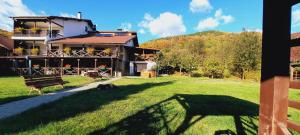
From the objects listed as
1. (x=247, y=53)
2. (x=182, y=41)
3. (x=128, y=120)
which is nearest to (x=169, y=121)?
(x=128, y=120)

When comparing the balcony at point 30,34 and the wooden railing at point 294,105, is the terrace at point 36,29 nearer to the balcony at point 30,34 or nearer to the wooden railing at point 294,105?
the balcony at point 30,34

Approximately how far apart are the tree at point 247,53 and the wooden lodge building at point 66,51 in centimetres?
1231

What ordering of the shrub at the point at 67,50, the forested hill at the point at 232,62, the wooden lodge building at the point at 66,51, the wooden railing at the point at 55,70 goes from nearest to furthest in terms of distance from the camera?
the wooden railing at the point at 55,70, the wooden lodge building at the point at 66,51, the shrub at the point at 67,50, the forested hill at the point at 232,62

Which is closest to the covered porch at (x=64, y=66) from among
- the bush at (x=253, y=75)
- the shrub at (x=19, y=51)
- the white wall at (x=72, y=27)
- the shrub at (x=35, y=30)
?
the shrub at (x=19, y=51)

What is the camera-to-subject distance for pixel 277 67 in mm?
1775

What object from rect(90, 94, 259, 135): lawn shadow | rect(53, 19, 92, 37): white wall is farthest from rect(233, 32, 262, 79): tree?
rect(90, 94, 259, 135): lawn shadow

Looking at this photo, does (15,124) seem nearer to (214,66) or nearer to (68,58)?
(68,58)

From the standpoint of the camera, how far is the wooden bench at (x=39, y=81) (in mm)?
10898

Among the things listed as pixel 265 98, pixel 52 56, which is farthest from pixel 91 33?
pixel 265 98

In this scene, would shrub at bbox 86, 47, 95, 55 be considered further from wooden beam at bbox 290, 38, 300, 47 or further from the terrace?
wooden beam at bbox 290, 38, 300, 47

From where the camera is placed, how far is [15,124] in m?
5.42

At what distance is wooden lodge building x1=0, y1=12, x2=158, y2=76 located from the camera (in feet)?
97.3

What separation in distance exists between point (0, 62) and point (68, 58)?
9.03 metres

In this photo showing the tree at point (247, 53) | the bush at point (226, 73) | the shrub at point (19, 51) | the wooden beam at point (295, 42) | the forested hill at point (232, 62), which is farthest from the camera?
the bush at point (226, 73)
